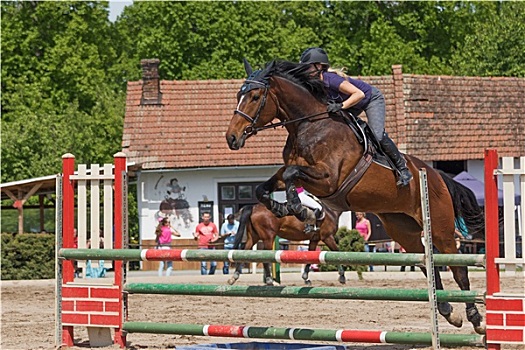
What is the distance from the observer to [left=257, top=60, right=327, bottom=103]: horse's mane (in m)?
7.97

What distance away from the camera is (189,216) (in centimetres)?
2562

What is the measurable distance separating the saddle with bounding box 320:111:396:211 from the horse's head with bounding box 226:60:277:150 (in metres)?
0.70

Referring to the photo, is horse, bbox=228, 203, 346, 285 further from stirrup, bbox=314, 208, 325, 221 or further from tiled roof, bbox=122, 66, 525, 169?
tiled roof, bbox=122, 66, 525, 169

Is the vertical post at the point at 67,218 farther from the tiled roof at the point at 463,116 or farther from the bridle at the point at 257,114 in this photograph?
the tiled roof at the point at 463,116

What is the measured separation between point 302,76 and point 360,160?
91 centimetres

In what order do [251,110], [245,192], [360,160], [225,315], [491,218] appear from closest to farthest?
[491,218], [251,110], [360,160], [225,315], [245,192]

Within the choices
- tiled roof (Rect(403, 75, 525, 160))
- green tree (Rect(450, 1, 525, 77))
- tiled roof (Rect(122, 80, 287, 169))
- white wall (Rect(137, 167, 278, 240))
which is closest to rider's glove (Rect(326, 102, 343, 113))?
tiled roof (Rect(122, 80, 287, 169))

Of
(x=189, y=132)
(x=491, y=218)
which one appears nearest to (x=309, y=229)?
(x=491, y=218)

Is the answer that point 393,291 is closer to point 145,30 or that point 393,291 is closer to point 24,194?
point 24,194

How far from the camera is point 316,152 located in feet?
25.1

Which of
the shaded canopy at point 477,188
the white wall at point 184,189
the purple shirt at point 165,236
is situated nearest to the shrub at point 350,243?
the purple shirt at point 165,236

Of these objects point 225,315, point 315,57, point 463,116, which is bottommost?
point 225,315

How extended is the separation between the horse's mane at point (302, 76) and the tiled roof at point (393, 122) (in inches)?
678

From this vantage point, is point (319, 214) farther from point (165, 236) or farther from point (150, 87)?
point (150, 87)
